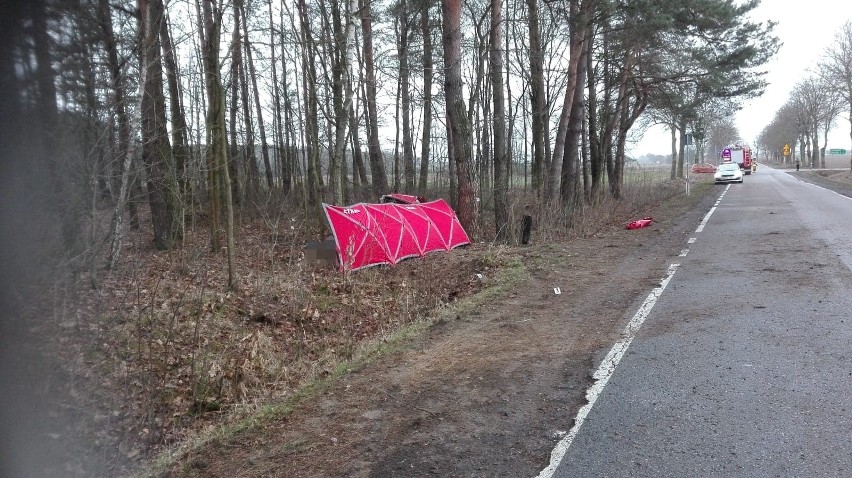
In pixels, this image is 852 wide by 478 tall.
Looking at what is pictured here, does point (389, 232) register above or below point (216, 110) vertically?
below

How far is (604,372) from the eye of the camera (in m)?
5.44

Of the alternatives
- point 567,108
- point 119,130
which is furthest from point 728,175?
point 119,130

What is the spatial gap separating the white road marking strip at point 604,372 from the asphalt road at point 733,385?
0.16 ft

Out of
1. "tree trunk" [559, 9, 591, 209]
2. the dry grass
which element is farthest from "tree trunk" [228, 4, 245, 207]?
"tree trunk" [559, 9, 591, 209]

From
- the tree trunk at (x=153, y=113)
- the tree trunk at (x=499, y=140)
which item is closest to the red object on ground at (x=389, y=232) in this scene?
the tree trunk at (x=499, y=140)

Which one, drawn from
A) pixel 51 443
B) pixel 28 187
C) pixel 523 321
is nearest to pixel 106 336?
pixel 51 443

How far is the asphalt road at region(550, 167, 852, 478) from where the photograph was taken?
12.5 ft

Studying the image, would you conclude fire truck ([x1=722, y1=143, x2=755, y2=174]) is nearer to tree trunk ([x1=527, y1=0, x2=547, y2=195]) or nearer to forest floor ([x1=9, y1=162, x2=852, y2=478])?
tree trunk ([x1=527, y1=0, x2=547, y2=195])

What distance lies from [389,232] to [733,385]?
8.97 m

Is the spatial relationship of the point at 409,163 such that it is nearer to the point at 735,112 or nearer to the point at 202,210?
the point at 202,210

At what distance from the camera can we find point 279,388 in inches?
254

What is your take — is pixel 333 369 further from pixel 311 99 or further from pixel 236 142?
pixel 236 142

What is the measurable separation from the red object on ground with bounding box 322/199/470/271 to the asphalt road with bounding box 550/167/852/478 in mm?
5730

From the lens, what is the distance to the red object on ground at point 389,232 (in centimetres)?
1240
